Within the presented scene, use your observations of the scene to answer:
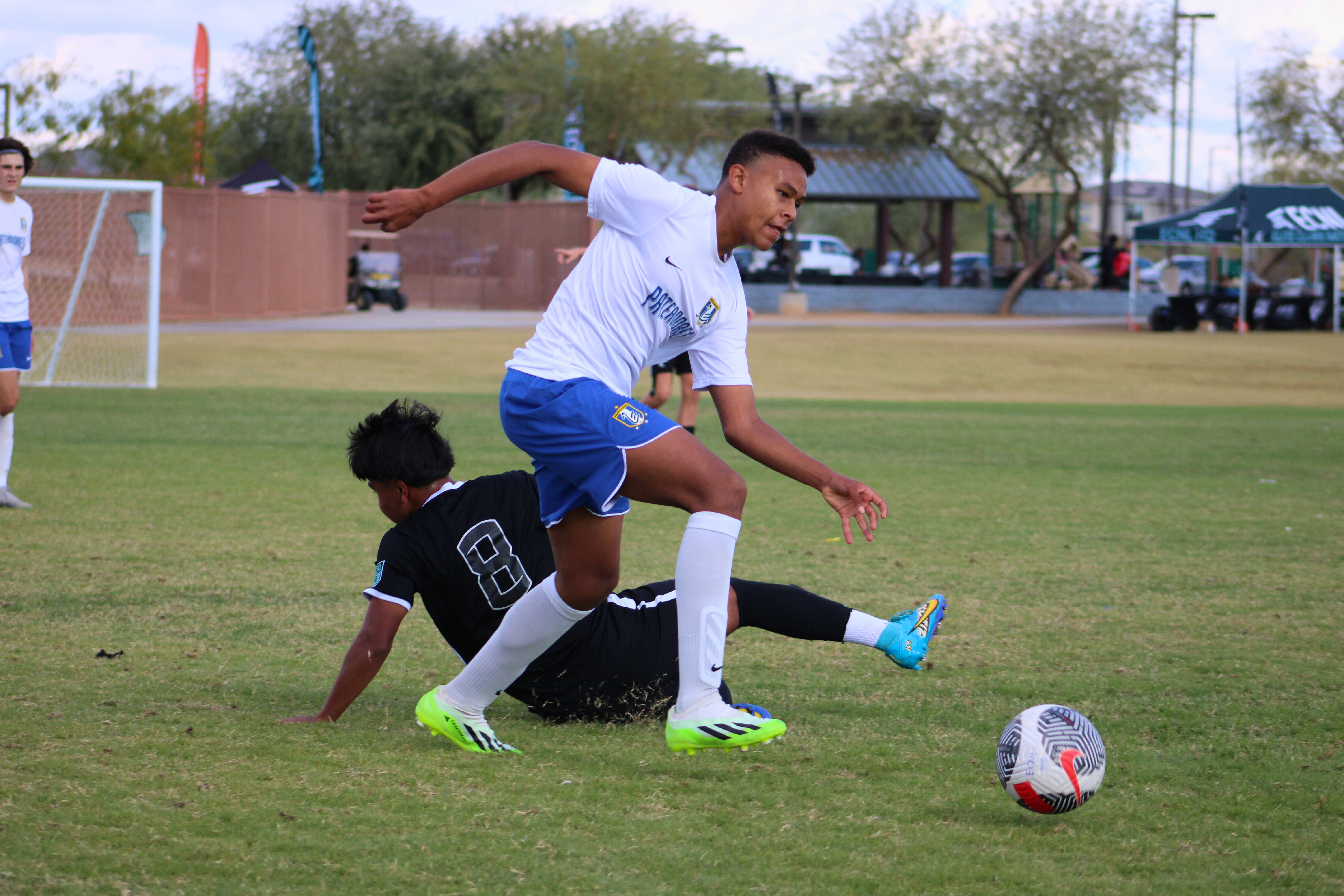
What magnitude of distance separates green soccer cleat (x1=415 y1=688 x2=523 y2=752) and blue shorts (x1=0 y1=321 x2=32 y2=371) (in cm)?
552

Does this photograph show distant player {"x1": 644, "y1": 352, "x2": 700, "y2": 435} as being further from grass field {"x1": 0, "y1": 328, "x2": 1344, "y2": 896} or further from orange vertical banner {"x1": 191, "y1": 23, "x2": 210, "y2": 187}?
orange vertical banner {"x1": 191, "y1": 23, "x2": 210, "y2": 187}

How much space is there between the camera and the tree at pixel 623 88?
3997 centimetres

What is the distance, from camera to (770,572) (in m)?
6.54

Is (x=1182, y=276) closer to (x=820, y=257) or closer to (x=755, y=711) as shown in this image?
(x=820, y=257)

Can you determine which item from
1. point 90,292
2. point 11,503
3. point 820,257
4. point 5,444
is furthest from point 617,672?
point 820,257

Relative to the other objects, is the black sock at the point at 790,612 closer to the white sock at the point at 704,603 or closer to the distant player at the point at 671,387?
the white sock at the point at 704,603

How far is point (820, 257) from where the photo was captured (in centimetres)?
4784

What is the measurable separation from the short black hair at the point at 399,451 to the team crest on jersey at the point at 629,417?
585 millimetres

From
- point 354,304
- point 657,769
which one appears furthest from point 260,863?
point 354,304

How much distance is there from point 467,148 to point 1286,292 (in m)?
27.6

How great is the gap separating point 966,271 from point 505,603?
148 feet

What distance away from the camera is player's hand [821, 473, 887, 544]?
353 centimetres

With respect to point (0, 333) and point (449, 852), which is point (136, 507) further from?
point (449, 852)

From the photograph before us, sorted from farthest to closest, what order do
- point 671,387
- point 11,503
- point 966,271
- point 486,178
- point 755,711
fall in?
point 966,271 → point 671,387 → point 11,503 → point 755,711 → point 486,178
